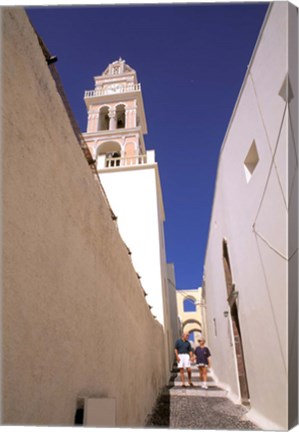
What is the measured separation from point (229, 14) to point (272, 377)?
4.14 metres

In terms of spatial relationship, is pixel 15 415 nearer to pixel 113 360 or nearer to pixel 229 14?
pixel 113 360

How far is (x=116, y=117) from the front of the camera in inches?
683

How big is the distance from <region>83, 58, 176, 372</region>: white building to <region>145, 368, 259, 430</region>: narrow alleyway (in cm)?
322

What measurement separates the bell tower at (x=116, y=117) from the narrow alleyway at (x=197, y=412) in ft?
29.3

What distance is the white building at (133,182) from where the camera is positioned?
35.0 ft

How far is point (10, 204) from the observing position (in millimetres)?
1412

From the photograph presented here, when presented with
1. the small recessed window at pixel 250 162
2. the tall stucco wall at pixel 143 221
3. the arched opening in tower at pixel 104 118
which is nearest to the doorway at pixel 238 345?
the small recessed window at pixel 250 162

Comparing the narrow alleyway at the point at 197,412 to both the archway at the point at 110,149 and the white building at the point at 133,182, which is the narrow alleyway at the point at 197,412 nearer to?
the white building at the point at 133,182

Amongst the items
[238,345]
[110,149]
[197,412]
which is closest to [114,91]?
[110,149]

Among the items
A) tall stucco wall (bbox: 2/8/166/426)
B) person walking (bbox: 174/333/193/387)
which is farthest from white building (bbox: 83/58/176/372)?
tall stucco wall (bbox: 2/8/166/426)

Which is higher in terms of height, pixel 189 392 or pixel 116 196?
pixel 116 196

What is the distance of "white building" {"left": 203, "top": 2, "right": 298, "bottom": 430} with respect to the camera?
311 cm

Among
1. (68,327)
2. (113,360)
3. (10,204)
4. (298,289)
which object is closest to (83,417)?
(68,327)

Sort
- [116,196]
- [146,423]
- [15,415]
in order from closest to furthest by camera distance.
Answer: [15,415]
[146,423]
[116,196]
